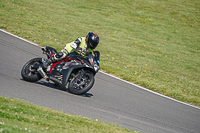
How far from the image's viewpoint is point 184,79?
14734mm

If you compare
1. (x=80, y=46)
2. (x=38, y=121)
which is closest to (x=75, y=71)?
(x=80, y=46)

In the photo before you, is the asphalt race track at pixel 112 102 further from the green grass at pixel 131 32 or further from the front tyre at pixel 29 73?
the green grass at pixel 131 32

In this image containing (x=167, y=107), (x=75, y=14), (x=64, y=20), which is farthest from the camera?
(x=75, y=14)

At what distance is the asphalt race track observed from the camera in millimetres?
6676

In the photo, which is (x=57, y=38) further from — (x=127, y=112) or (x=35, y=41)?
(x=127, y=112)

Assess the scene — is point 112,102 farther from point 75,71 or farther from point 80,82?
point 75,71

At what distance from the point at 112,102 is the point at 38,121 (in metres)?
3.95

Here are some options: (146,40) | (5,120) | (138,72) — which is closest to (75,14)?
(146,40)

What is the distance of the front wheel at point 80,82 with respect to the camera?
7711 mm

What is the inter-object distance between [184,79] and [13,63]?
9.22m

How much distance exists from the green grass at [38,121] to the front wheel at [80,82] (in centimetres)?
207

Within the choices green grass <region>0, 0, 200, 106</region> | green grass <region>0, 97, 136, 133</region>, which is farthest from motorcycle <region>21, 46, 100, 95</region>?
green grass <region>0, 0, 200, 106</region>

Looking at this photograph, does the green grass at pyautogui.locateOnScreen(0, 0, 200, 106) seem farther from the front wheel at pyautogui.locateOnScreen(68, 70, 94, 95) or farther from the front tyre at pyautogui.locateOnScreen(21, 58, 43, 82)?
the front tyre at pyautogui.locateOnScreen(21, 58, 43, 82)

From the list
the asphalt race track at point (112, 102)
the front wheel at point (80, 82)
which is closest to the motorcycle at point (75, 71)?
the front wheel at point (80, 82)
